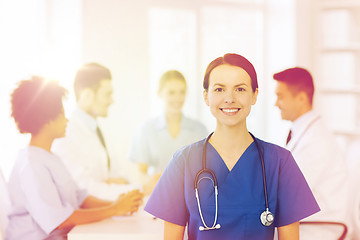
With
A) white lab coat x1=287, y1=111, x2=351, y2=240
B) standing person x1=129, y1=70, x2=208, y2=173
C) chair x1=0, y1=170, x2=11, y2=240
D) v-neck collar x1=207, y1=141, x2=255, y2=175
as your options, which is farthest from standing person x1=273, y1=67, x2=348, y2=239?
chair x1=0, y1=170, x2=11, y2=240

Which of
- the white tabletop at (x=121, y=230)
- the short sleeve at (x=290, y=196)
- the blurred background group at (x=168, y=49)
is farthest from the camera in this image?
the blurred background group at (x=168, y=49)

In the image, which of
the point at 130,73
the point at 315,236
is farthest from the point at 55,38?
the point at 315,236

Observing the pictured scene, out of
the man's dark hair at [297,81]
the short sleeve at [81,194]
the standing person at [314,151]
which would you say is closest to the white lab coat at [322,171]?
the standing person at [314,151]

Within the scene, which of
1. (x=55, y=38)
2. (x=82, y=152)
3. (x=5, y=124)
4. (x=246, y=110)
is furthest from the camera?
(x=55, y=38)

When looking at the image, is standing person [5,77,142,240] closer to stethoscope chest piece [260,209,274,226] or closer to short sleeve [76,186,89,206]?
short sleeve [76,186,89,206]

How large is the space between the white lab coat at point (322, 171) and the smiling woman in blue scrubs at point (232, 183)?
573 mm

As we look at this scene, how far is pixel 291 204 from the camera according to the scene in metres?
1.53

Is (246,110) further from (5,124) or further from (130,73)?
(130,73)

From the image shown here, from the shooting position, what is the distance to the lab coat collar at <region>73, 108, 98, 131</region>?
2.63 meters

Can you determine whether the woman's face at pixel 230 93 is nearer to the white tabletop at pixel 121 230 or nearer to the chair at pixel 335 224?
the white tabletop at pixel 121 230

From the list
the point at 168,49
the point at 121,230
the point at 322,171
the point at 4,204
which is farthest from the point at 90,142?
the point at 168,49

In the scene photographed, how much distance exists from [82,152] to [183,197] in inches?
43.7

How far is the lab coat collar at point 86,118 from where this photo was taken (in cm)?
263

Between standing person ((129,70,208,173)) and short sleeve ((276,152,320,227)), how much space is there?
170cm
